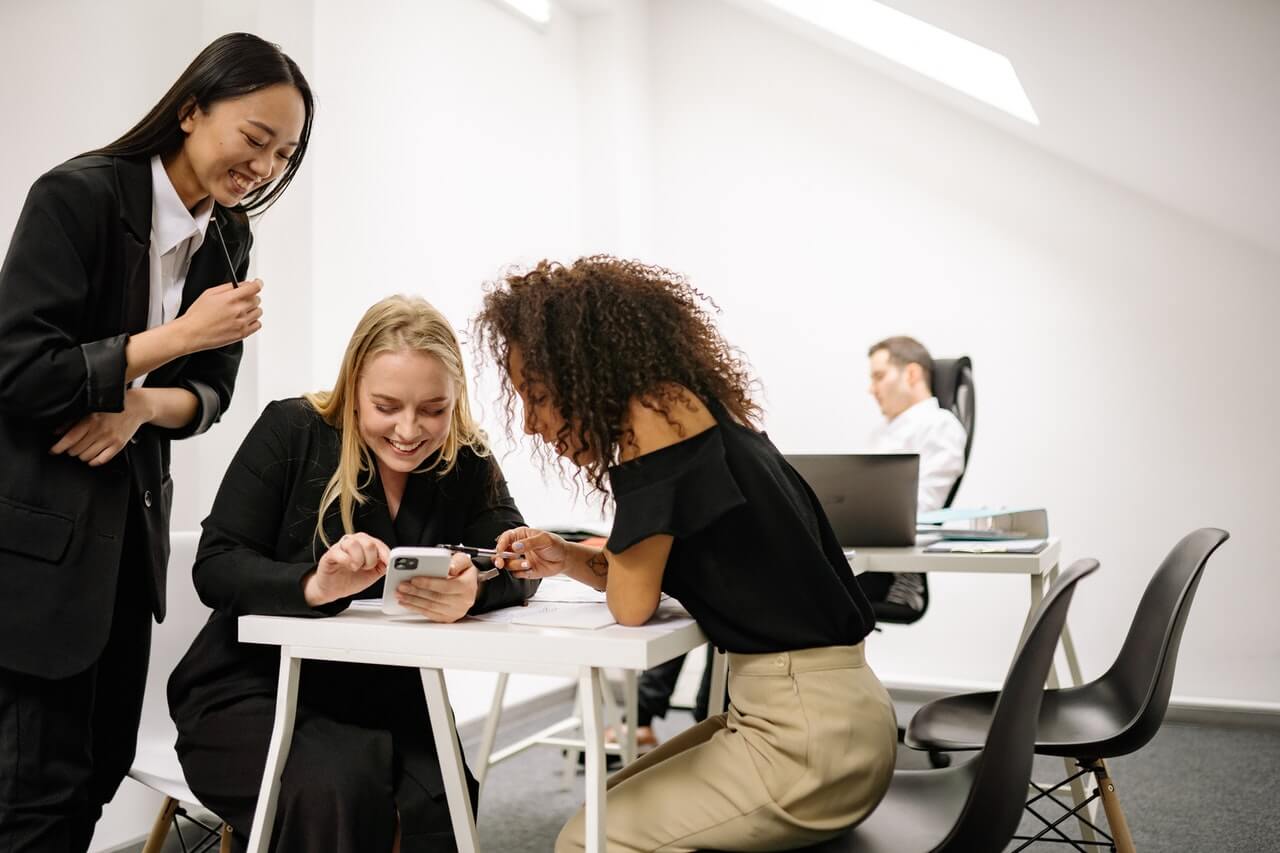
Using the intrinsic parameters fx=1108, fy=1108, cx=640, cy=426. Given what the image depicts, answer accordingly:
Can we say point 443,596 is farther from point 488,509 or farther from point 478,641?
point 488,509

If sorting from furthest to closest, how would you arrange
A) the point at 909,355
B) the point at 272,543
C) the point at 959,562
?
the point at 909,355
the point at 959,562
the point at 272,543

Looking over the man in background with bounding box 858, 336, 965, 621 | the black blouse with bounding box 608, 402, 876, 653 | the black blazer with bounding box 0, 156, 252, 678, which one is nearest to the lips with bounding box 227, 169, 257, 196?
the black blazer with bounding box 0, 156, 252, 678

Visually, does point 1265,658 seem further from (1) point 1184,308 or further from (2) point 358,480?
(2) point 358,480

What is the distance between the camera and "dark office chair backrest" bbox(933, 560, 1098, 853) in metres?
1.24

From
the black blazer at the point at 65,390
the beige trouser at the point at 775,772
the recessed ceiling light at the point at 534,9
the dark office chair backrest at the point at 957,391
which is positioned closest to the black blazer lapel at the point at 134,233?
the black blazer at the point at 65,390

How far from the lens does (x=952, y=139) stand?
4438 mm

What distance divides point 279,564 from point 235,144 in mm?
591

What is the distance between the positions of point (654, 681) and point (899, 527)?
1.40 m

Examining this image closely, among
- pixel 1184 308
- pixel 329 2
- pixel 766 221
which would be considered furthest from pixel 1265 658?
pixel 329 2

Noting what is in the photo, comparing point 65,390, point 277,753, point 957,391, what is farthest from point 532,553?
point 957,391

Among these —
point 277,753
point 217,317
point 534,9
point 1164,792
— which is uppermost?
point 534,9

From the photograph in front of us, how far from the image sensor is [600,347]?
138 cm

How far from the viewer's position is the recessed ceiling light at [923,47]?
3.80 meters

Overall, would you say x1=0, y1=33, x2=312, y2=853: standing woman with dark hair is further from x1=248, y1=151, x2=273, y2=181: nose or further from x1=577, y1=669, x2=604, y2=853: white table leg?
x1=577, y1=669, x2=604, y2=853: white table leg
